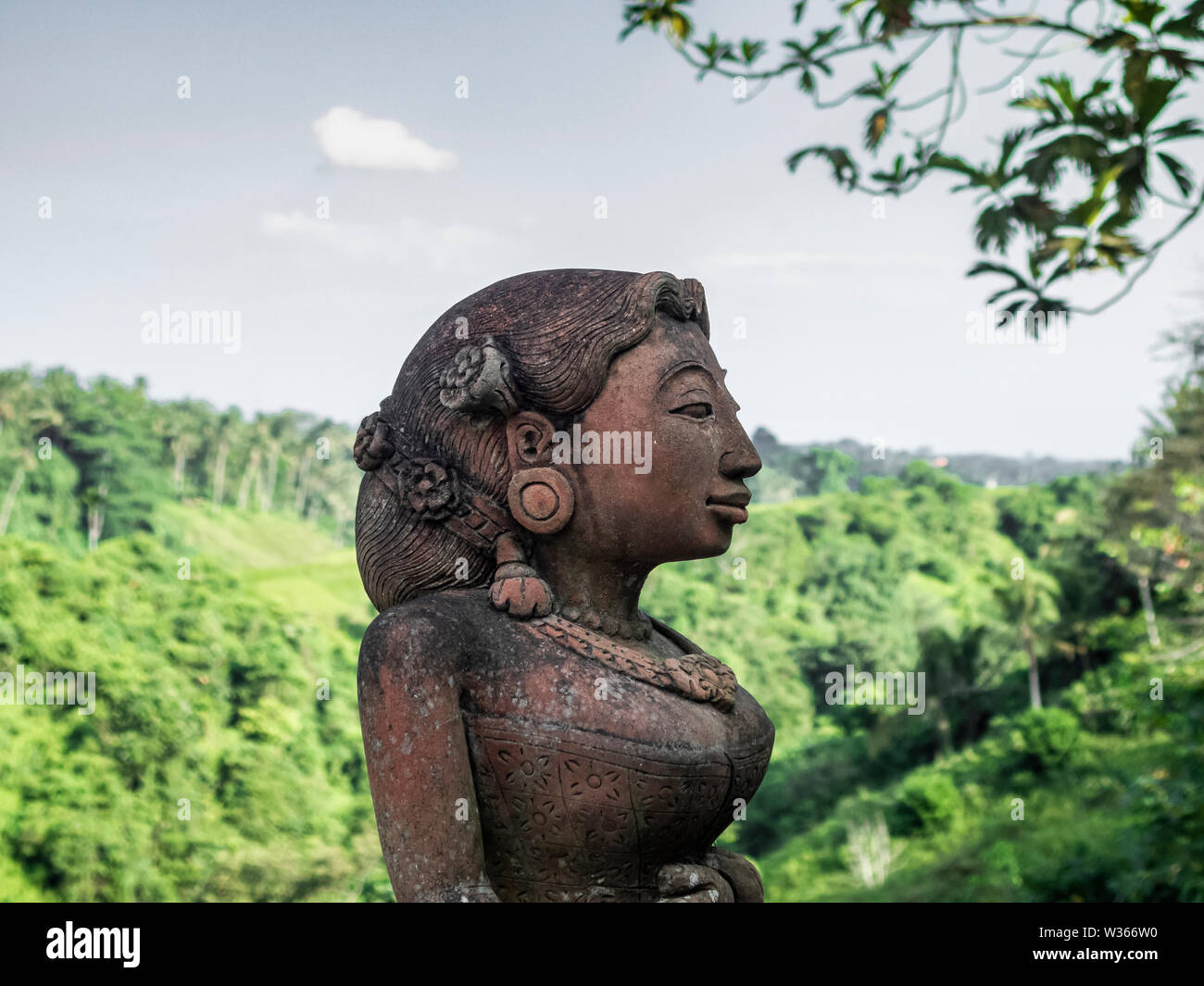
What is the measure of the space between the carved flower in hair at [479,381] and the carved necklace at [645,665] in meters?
0.66

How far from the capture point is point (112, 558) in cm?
2056

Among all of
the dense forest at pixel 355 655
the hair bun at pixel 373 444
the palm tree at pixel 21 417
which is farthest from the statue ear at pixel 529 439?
the palm tree at pixel 21 417

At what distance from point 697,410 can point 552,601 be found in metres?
0.72

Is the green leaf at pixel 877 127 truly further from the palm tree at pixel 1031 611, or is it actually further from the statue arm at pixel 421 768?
the palm tree at pixel 1031 611

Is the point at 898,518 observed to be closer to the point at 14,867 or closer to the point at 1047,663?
the point at 1047,663

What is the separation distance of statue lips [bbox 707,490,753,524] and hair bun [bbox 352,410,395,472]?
0.99 m

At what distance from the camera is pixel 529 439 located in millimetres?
3701

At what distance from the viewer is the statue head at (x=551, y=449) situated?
3.66 metres

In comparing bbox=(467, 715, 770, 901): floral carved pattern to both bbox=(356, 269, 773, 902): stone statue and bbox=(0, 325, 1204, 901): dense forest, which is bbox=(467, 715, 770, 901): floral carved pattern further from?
bbox=(0, 325, 1204, 901): dense forest

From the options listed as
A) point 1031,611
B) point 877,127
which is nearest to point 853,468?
point 1031,611

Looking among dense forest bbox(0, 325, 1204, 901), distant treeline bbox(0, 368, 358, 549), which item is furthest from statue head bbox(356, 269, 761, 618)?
distant treeline bbox(0, 368, 358, 549)

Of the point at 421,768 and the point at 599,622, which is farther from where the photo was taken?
→ the point at 599,622

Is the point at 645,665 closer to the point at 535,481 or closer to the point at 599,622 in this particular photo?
the point at 599,622

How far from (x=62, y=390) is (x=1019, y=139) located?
21.6 meters
